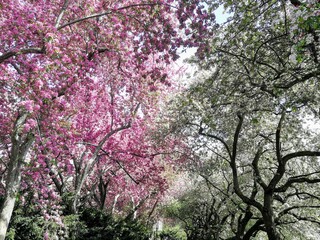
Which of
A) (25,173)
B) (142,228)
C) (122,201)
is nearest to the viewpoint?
(25,173)

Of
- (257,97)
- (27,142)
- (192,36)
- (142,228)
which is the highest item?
(192,36)

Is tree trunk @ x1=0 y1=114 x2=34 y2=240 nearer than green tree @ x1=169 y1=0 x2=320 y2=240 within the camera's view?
No

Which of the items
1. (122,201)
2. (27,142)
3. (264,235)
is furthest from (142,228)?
(122,201)

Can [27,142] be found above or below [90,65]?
below

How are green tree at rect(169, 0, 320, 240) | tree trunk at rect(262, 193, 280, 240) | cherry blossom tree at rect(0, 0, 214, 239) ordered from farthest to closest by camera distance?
1. tree trunk at rect(262, 193, 280, 240)
2. cherry blossom tree at rect(0, 0, 214, 239)
3. green tree at rect(169, 0, 320, 240)

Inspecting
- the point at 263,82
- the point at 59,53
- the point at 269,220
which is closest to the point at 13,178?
the point at 59,53

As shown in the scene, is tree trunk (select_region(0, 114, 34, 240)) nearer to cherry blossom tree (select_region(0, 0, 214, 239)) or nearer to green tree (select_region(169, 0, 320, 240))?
cherry blossom tree (select_region(0, 0, 214, 239))

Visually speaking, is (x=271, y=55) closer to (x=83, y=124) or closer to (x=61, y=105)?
(x=61, y=105)

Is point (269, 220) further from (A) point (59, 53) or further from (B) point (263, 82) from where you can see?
(A) point (59, 53)

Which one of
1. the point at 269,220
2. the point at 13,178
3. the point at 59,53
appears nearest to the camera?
the point at 59,53

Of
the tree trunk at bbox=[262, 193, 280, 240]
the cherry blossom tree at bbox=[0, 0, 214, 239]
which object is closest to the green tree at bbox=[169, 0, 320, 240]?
the tree trunk at bbox=[262, 193, 280, 240]

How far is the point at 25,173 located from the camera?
7566 mm

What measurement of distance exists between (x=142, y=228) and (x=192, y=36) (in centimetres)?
948

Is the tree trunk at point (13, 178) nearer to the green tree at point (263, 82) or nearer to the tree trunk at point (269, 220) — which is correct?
the green tree at point (263, 82)
